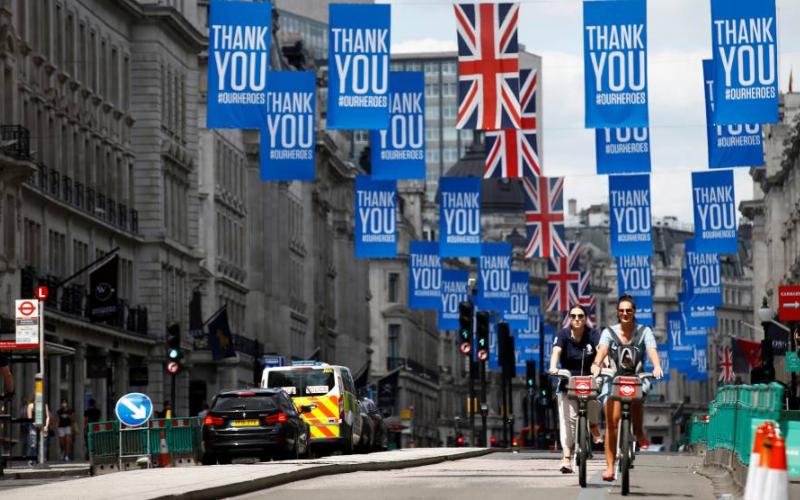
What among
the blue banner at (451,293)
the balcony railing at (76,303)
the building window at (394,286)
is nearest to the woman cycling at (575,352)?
the balcony railing at (76,303)

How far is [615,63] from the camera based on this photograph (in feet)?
129

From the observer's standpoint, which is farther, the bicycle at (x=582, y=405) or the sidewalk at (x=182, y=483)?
the bicycle at (x=582, y=405)

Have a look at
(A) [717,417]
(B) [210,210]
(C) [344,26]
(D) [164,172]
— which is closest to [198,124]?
(B) [210,210]

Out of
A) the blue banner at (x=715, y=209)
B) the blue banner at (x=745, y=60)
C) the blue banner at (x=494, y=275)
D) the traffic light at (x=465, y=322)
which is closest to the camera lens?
the blue banner at (x=745, y=60)

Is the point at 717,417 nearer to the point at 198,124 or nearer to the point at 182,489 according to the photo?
the point at 182,489

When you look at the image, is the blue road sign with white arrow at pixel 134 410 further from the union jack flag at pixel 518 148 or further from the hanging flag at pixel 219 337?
the hanging flag at pixel 219 337

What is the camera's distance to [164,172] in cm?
7456

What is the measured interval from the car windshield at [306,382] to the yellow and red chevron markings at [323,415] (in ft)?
0.45

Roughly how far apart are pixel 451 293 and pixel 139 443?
42.2 metres

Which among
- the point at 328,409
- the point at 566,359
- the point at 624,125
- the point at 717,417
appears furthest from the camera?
the point at 328,409

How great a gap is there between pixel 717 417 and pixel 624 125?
10271mm

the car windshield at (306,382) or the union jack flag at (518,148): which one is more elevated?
the union jack flag at (518,148)

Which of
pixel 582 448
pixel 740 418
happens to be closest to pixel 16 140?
pixel 740 418

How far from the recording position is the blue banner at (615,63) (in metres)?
39.1
